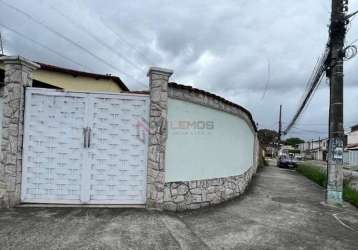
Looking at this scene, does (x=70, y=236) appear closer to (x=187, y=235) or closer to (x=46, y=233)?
(x=46, y=233)

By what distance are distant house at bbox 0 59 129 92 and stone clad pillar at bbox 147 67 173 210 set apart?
5718 millimetres

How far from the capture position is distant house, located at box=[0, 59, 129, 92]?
438 inches

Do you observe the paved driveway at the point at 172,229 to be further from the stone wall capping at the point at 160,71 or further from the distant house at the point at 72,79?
the distant house at the point at 72,79

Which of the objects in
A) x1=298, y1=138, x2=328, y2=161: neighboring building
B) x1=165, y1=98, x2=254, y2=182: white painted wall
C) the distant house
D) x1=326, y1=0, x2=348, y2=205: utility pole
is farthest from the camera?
x1=298, y1=138, x2=328, y2=161: neighboring building

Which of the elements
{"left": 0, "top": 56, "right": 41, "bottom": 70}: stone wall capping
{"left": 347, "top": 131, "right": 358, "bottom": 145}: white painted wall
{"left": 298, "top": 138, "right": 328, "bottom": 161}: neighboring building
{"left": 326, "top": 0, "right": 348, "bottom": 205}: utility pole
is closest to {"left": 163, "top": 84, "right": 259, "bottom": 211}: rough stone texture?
{"left": 0, "top": 56, "right": 41, "bottom": 70}: stone wall capping

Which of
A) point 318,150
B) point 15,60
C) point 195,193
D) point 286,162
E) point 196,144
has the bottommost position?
point 318,150

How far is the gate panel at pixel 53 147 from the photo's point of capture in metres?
6.11

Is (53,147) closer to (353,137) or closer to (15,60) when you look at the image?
(15,60)

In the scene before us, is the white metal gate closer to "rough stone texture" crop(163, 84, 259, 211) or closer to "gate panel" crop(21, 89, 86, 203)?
"gate panel" crop(21, 89, 86, 203)

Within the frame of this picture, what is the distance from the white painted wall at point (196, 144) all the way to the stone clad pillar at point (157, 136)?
18cm

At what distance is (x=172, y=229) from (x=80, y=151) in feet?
8.53

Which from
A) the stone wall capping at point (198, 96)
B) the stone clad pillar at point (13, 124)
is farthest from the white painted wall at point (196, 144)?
the stone clad pillar at point (13, 124)

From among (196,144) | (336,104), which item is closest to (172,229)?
(196,144)

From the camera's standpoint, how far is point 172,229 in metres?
5.14
